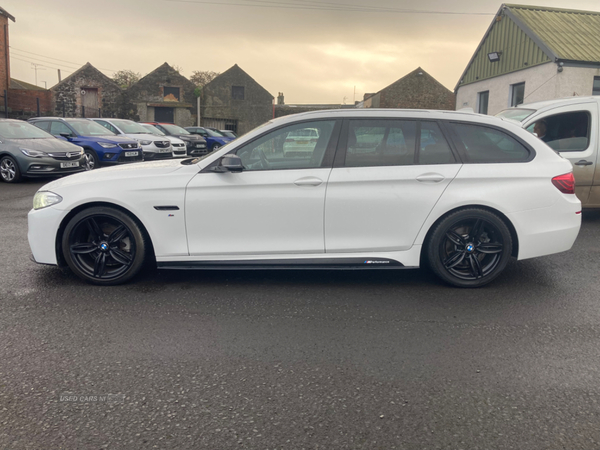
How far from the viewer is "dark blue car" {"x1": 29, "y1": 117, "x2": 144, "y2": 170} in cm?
1507

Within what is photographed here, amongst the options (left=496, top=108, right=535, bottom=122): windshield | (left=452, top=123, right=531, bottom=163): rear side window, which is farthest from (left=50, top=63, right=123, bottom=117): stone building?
(left=452, top=123, right=531, bottom=163): rear side window

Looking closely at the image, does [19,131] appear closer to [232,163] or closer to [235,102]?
[232,163]

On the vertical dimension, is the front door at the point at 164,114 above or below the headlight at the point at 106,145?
above

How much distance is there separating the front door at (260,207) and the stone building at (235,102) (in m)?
46.0

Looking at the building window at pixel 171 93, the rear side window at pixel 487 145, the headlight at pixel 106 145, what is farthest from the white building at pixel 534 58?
the building window at pixel 171 93

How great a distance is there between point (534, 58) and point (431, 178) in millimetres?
18118

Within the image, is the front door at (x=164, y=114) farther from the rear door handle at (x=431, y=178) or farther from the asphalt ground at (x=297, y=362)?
the rear door handle at (x=431, y=178)

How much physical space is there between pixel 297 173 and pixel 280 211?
14.7 inches

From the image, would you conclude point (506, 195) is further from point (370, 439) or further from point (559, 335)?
point (370, 439)

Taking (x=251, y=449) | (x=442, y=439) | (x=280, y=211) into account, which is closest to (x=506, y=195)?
(x=280, y=211)

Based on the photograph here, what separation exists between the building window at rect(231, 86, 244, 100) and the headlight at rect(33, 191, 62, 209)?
47477 mm

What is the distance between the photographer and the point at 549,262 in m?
5.80

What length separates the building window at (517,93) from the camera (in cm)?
2100

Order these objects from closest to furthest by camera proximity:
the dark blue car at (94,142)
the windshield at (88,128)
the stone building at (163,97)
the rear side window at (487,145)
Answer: the rear side window at (487,145), the dark blue car at (94,142), the windshield at (88,128), the stone building at (163,97)
